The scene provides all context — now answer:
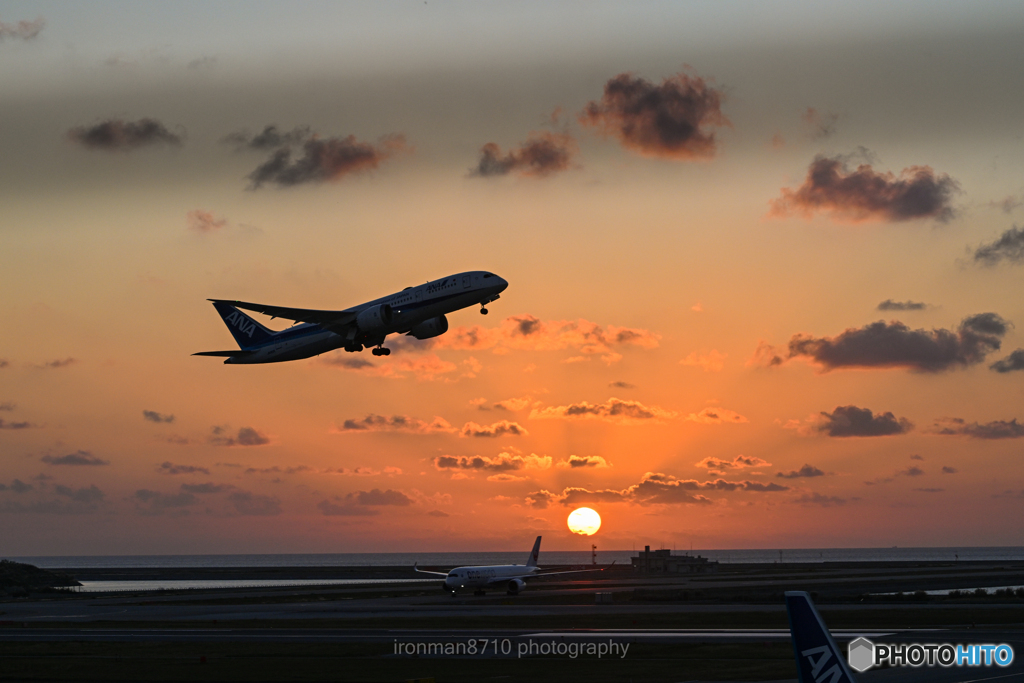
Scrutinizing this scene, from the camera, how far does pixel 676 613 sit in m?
80.9

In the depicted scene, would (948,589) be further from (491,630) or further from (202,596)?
(202,596)

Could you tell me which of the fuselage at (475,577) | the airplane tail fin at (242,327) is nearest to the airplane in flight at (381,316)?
the airplane tail fin at (242,327)

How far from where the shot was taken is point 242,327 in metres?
94.4

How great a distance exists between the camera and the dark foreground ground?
4878cm

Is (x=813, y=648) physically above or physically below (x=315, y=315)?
below

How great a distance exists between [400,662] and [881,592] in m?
69.9

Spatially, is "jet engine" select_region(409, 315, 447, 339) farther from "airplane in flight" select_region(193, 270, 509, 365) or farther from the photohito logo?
the photohito logo

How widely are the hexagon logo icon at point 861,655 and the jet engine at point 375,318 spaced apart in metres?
39.3

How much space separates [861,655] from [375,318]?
4121 cm

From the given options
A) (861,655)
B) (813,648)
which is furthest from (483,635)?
(813,648)

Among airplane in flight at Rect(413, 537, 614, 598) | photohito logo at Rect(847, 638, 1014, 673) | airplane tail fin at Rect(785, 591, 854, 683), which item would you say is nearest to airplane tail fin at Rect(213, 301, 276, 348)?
airplane in flight at Rect(413, 537, 614, 598)

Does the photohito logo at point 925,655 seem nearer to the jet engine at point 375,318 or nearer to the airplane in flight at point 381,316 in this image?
the airplane in flight at point 381,316

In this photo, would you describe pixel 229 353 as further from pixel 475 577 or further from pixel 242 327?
pixel 475 577

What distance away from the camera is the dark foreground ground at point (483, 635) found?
48.8m
